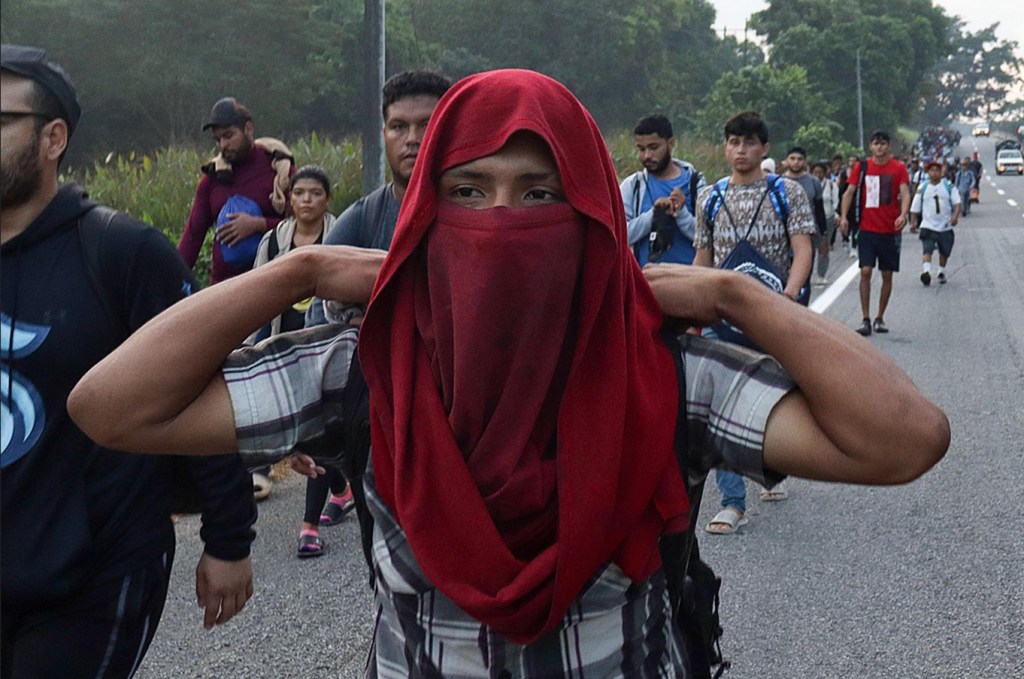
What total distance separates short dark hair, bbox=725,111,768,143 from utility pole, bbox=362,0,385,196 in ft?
15.2

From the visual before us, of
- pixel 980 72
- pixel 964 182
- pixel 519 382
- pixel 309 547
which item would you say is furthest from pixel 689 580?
pixel 980 72

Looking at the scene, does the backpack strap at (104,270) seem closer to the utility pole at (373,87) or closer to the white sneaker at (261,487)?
the white sneaker at (261,487)

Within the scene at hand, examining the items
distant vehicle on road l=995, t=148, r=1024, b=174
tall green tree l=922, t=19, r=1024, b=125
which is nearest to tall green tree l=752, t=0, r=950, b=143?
distant vehicle on road l=995, t=148, r=1024, b=174

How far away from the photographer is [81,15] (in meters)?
15.9

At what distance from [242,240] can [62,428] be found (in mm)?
4188

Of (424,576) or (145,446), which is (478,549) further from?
(145,446)

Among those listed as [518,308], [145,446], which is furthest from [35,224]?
[518,308]

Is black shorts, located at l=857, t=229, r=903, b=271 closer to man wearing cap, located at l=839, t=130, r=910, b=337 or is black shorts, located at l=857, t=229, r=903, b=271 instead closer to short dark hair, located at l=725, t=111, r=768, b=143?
man wearing cap, located at l=839, t=130, r=910, b=337

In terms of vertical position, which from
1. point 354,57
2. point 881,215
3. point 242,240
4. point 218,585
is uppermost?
point 354,57

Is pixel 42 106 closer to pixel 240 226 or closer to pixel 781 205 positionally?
pixel 240 226

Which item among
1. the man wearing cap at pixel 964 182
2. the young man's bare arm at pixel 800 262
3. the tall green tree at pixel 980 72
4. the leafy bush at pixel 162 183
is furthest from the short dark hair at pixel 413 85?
the tall green tree at pixel 980 72

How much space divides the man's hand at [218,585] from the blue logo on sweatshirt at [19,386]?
17.9 inches

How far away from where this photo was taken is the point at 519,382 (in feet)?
5.75

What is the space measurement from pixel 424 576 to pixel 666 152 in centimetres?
513
